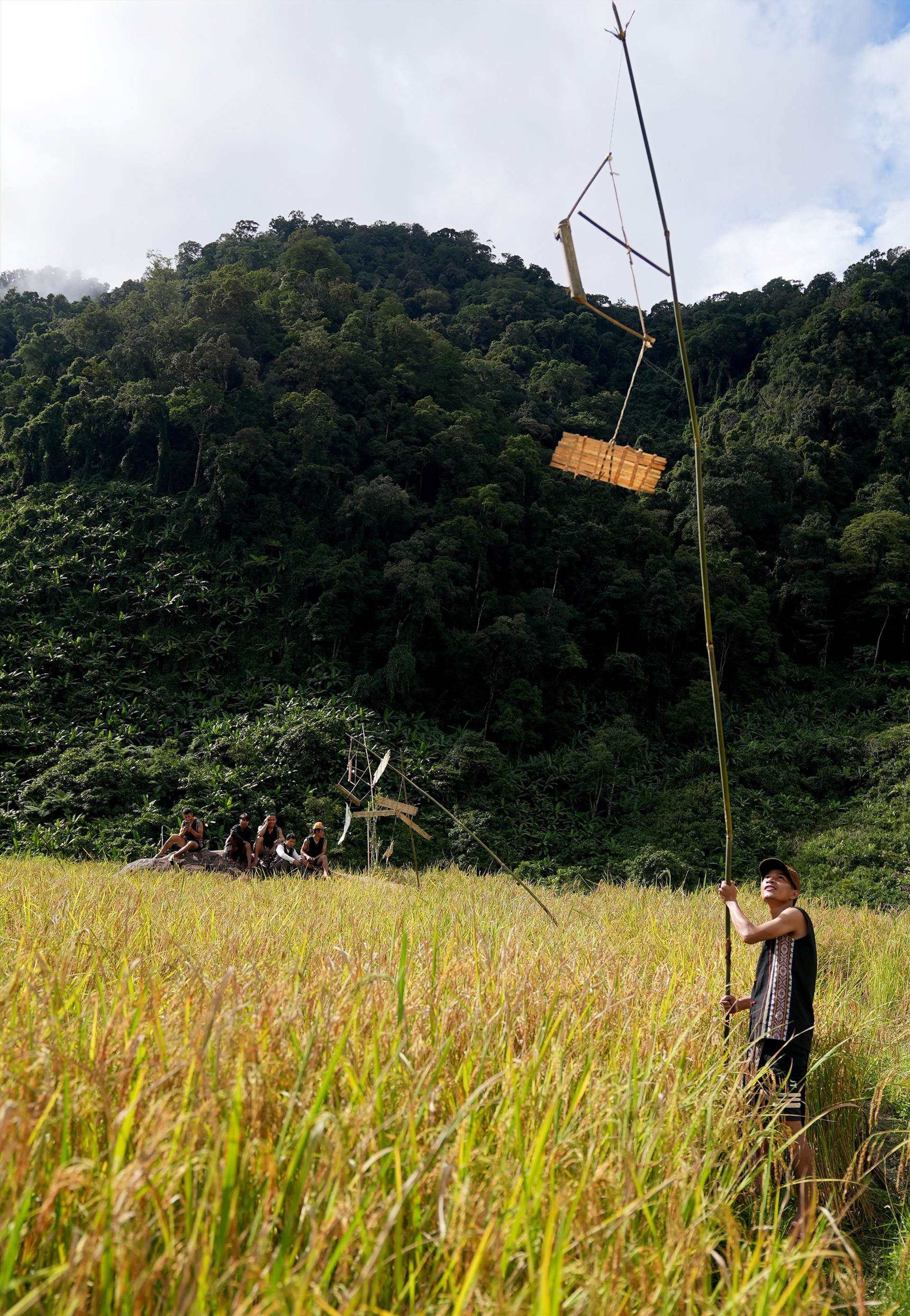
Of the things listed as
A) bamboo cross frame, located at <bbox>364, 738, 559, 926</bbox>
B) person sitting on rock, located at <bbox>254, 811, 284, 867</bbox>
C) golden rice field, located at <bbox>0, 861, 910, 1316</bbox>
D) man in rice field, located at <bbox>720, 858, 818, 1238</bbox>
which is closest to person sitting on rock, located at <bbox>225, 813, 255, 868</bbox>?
person sitting on rock, located at <bbox>254, 811, 284, 867</bbox>

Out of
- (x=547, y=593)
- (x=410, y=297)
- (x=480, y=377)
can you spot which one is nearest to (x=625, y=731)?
(x=547, y=593)

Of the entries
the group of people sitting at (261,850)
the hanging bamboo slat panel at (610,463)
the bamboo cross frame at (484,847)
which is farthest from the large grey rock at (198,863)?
the hanging bamboo slat panel at (610,463)

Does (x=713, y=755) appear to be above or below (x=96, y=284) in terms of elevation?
below

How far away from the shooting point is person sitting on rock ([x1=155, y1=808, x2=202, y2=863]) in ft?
32.1

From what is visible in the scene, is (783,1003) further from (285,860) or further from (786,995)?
(285,860)

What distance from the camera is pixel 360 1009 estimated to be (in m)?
1.83

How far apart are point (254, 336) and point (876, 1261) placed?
33.0 m

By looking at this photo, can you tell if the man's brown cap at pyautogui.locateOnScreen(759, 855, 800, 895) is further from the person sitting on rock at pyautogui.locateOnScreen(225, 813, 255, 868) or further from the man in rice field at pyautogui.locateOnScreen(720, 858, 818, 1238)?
the person sitting on rock at pyautogui.locateOnScreen(225, 813, 255, 868)

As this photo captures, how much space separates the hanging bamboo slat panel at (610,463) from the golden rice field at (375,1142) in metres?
1.56

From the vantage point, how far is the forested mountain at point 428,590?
18.7 meters

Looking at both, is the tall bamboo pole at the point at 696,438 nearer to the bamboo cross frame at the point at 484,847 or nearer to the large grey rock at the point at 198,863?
the bamboo cross frame at the point at 484,847

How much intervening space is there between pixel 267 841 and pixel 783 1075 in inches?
351

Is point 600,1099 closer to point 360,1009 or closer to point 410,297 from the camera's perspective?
point 360,1009

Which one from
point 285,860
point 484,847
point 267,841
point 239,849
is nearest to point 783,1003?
point 484,847
